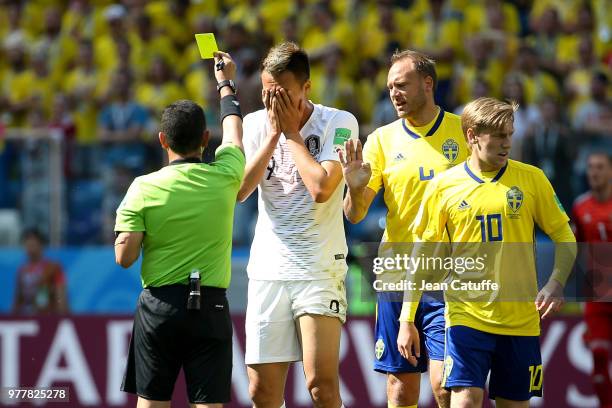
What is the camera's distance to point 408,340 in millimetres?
6309

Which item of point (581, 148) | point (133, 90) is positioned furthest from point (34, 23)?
point (581, 148)

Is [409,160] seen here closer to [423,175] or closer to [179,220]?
[423,175]

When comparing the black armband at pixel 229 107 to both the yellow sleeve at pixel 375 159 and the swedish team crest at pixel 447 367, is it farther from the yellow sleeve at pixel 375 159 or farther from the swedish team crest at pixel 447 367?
the swedish team crest at pixel 447 367

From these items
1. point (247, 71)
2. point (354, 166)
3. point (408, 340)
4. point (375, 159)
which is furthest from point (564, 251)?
point (247, 71)

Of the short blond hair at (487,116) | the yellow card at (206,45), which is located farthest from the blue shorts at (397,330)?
the yellow card at (206,45)

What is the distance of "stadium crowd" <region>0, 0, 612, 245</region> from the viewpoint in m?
11.4

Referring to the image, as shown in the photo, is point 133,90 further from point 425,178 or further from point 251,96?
point 425,178

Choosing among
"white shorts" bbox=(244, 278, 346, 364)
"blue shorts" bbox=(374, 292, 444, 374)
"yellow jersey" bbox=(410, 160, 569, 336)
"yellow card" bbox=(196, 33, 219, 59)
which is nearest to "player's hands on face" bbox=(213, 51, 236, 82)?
"yellow card" bbox=(196, 33, 219, 59)

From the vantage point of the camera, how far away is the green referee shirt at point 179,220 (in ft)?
19.3

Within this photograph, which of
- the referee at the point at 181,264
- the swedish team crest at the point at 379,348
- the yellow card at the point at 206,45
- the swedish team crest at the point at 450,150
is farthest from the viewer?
the swedish team crest at the point at 379,348

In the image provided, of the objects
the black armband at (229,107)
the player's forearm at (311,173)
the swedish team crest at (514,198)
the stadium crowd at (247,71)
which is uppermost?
the stadium crowd at (247,71)

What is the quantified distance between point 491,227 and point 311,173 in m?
1.02

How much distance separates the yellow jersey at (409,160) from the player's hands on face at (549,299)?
3.30ft

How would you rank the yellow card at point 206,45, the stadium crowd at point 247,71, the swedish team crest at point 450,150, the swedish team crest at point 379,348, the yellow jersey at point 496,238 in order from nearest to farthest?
1. the yellow jersey at point 496,238
2. the yellow card at point 206,45
3. the swedish team crest at point 450,150
4. the swedish team crest at point 379,348
5. the stadium crowd at point 247,71
